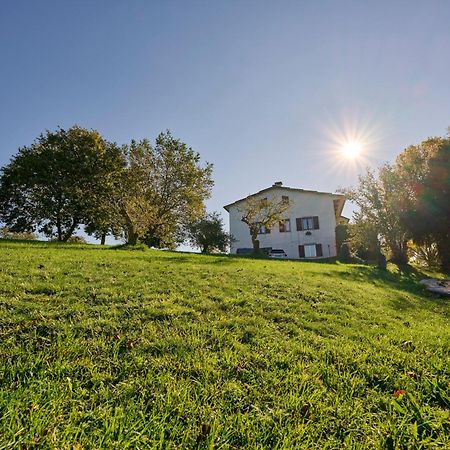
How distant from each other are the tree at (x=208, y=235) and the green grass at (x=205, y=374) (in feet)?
127

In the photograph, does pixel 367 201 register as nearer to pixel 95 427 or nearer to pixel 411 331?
pixel 411 331

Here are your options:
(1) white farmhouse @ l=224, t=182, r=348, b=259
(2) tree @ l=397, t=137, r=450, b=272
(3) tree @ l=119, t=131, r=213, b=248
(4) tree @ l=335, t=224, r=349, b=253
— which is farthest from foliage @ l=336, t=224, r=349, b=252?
(3) tree @ l=119, t=131, r=213, b=248

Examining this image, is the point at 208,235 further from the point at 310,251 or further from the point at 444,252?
the point at 444,252

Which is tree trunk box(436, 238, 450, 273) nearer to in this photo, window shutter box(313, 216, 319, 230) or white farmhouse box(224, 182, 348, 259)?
white farmhouse box(224, 182, 348, 259)

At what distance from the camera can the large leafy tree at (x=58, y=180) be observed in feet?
111

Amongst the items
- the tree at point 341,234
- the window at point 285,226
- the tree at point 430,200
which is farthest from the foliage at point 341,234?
the tree at point 430,200

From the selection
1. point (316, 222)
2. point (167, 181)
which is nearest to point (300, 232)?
point (316, 222)

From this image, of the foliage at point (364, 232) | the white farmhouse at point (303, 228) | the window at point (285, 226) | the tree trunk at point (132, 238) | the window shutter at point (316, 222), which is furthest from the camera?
the window at point (285, 226)

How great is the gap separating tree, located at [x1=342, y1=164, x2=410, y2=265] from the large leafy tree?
2679 centimetres

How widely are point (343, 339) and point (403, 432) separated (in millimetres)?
2378

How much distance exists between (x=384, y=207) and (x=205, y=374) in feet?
107

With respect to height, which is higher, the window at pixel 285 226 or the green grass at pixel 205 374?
the window at pixel 285 226

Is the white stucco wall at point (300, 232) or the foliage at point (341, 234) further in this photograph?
the white stucco wall at point (300, 232)

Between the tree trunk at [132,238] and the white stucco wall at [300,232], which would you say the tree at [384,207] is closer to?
the white stucco wall at [300,232]
